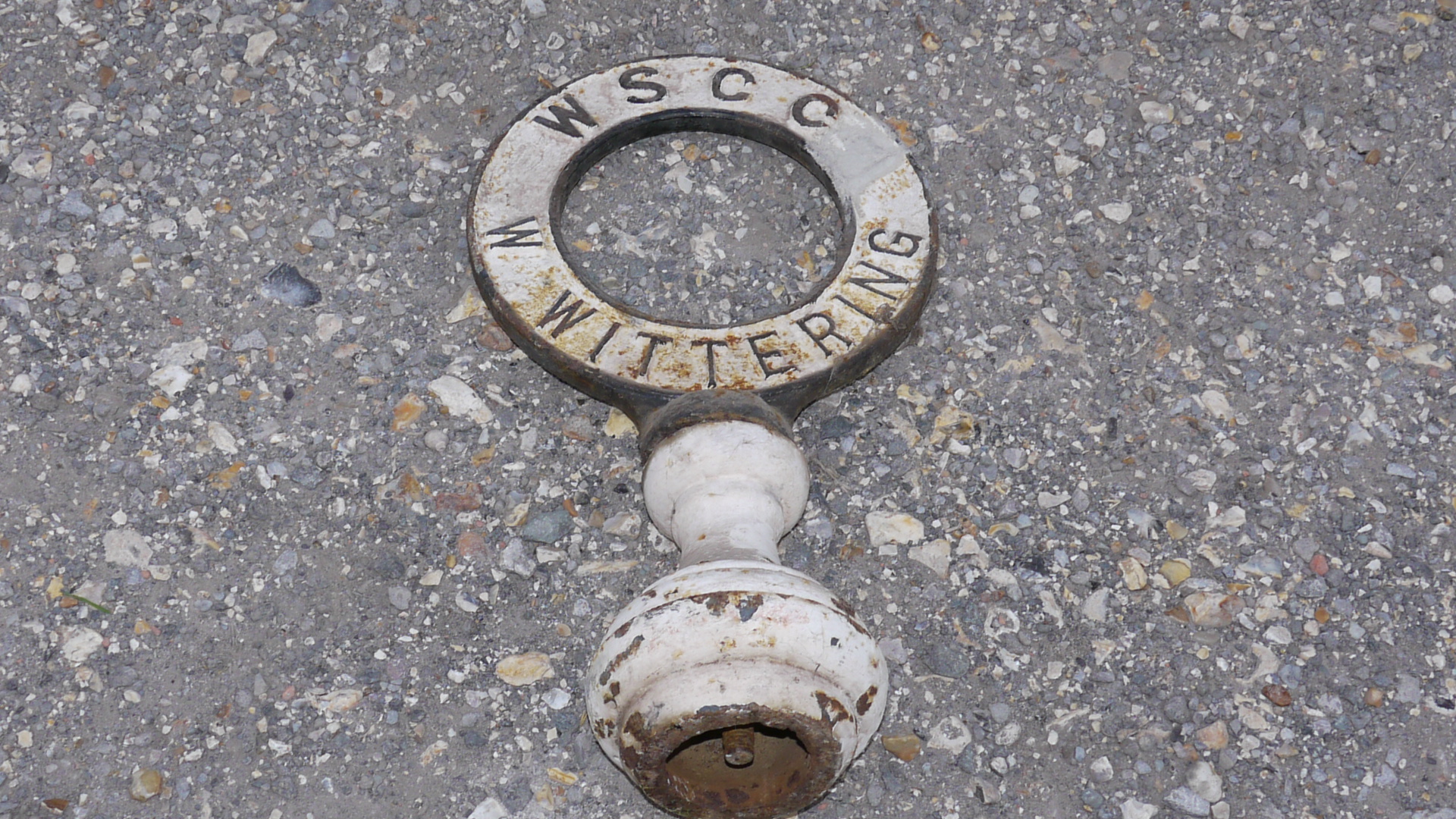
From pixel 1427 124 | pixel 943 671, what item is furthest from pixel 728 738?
pixel 1427 124

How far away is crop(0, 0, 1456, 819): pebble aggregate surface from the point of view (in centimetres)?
273

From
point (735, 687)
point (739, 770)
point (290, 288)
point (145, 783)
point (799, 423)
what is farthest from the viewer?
point (290, 288)

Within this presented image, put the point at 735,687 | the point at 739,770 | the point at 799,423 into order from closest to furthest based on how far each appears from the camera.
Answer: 1. the point at 735,687
2. the point at 739,770
3. the point at 799,423

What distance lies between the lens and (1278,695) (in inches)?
110

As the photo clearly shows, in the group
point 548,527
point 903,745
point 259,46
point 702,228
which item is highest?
point 259,46

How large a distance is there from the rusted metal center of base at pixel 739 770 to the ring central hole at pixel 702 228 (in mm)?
1094

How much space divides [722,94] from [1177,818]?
6.45ft

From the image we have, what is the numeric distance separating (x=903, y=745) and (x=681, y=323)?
1.05 meters

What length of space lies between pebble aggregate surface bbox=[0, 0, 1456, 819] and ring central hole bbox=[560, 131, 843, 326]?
14 mm

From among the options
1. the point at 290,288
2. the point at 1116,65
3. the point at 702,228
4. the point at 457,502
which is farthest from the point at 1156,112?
the point at 290,288

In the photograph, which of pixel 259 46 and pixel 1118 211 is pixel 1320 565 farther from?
pixel 259 46

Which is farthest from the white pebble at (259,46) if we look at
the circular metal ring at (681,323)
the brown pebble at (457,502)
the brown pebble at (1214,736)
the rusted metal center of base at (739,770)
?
the brown pebble at (1214,736)

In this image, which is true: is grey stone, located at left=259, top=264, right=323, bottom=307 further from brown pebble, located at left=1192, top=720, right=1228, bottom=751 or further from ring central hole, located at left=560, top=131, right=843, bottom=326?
brown pebble, located at left=1192, top=720, right=1228, bottom=751

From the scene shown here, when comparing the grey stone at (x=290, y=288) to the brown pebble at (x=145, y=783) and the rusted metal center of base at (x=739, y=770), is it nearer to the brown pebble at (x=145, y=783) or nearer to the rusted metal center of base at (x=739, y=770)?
the brown pebble at (x=145, y=783)
